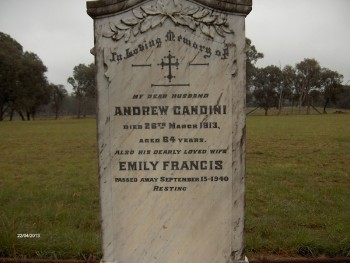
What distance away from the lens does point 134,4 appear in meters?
3.32

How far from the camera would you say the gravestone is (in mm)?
3352

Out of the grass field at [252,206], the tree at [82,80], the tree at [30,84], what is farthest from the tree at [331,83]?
the grass field at [252,206]

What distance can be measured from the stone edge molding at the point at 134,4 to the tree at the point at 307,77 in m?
82.6

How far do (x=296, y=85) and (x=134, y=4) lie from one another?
277 feet

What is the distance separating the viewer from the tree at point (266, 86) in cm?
8000

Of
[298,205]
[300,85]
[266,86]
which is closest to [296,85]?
[300,85]

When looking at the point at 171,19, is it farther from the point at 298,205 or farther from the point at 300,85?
the point at 300,85

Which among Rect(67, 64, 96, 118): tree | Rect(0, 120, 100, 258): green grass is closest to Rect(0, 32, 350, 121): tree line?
Rect(67, 64, 96, 118): tree

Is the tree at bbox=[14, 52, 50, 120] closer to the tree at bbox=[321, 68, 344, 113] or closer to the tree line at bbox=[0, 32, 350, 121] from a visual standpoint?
the tree line at bbox=[0, 32, 350, 121]

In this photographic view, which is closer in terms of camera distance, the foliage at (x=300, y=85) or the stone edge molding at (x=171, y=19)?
the stone edge molding at (x=171, y=19)

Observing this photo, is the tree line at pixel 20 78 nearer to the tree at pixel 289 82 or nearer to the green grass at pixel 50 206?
the green grass at pixel 50 206

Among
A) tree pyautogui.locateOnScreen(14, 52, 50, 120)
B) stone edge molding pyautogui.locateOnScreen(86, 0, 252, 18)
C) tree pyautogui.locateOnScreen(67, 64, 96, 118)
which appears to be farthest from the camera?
tree pyautogui.locateOnScreen(67, 64, 96, 118)

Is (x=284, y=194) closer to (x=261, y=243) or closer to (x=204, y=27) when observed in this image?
(x=261, y=243)

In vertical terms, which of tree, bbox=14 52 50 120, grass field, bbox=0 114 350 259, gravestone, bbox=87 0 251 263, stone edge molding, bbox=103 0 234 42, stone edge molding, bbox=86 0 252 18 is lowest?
grass field, bbox=0 114 350 259
